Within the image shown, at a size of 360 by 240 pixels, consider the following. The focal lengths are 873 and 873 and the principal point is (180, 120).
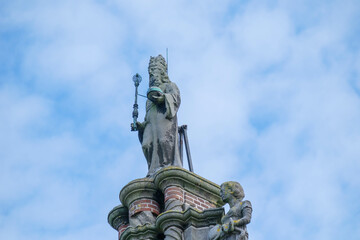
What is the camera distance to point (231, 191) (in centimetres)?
1293

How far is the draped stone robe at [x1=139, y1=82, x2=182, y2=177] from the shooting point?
14.5 m

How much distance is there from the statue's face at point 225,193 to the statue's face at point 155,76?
3.21 metres

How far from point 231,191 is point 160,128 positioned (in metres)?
2.38

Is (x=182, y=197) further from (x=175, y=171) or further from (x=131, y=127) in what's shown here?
(x=131, y=127)

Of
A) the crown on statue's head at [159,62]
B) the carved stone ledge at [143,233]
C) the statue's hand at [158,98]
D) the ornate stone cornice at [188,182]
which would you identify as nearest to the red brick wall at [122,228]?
the carved stone ledge at [143,233]

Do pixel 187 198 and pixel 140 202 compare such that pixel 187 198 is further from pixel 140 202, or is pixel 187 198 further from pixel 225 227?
pixel 225 227

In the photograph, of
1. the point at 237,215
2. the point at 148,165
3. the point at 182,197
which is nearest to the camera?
the point at 237,215

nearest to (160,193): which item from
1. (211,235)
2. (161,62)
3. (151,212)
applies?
(151,212)

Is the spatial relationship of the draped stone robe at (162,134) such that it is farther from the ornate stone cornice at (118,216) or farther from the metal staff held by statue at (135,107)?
the ornate stone cornice at (118,216)

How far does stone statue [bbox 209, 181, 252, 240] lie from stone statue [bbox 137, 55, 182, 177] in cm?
170

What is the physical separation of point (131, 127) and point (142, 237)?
2590 mm

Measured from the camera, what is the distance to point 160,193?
Answer: 552 inches

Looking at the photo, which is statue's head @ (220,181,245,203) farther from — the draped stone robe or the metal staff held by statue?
the metal staff held by statue

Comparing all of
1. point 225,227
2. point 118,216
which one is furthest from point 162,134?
point 225,227
